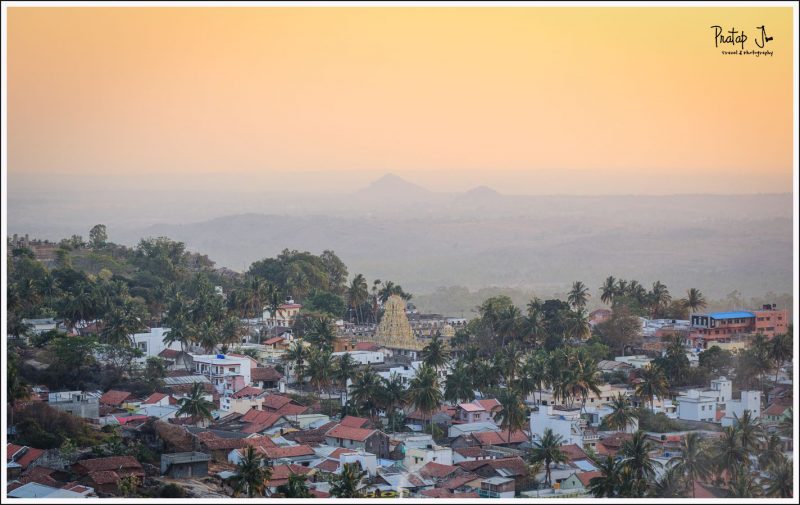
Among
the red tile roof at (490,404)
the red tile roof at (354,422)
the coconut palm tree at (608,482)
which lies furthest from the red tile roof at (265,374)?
the coconut palm tree at (608,482)

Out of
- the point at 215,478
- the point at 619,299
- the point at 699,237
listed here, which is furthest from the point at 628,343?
the point at 699,237

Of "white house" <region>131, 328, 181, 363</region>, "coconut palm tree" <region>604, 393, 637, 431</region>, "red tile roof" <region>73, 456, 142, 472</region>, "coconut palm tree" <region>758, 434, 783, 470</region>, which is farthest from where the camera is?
"white house" <region>131, 328, 181, 363</region>

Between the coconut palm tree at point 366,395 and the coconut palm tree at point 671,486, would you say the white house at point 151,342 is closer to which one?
the coconut palm tree at point 366,395

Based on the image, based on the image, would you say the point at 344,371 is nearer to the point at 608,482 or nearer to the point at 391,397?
the point at 391,397

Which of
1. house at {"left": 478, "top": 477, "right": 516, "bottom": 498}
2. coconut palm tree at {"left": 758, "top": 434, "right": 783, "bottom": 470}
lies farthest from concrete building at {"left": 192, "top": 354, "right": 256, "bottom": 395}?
coconut palm tree at {"left": 758, "top": 434, "right": 783, "bottom": 470}

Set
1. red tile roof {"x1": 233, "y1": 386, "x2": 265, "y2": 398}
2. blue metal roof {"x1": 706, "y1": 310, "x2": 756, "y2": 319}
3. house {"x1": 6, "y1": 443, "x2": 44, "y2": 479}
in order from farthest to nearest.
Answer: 1. blue metal roof {"x1": 706, "y1": 310, "x2": 756, "y2": 319}
2. red tile roof {"x1": 233, "y1": 386, "x2": 265, "y2": 398}
3. house {"x1": 6, "y1": 443, "x2": 44, "y2": 479}

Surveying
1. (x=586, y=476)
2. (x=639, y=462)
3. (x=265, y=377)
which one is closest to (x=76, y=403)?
(x=265, y=377)

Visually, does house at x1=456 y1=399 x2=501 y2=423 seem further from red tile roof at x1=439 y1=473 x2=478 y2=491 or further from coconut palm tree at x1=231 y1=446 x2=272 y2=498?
coconut palm tree at x1=231 y1=446 x2=272 y2=498
